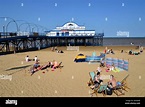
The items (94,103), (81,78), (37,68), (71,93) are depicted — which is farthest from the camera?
(37,68)

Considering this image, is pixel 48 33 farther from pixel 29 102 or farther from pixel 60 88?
pixel 29 102

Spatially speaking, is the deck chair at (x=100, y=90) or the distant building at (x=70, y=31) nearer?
the deck chair at (x=100, y=90)

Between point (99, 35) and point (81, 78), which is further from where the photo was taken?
point (99, 35)

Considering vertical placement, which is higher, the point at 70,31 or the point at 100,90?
the point at 70,31

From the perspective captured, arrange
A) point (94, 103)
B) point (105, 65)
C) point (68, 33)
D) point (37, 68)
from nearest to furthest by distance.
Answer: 1. point (94, 103)
2. point (37, 68)
3. point (105, 65)
4. point (68, 33)

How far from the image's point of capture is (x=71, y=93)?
4.18m

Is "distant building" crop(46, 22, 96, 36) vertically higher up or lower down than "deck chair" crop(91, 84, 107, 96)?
higher up

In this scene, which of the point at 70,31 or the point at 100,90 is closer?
the point at 100,90

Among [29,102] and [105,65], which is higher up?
[29,102]

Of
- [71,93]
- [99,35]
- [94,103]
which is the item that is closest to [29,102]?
[94,103]

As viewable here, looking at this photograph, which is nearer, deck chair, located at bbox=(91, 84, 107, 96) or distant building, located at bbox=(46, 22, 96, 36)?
deck chair, located at bbox=(91, 84, 107, 96)

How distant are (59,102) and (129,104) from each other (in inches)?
27.5

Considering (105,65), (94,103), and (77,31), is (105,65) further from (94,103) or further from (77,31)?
(77,31)

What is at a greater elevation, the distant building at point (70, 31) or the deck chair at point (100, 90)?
the distant building at point (70, 31)
